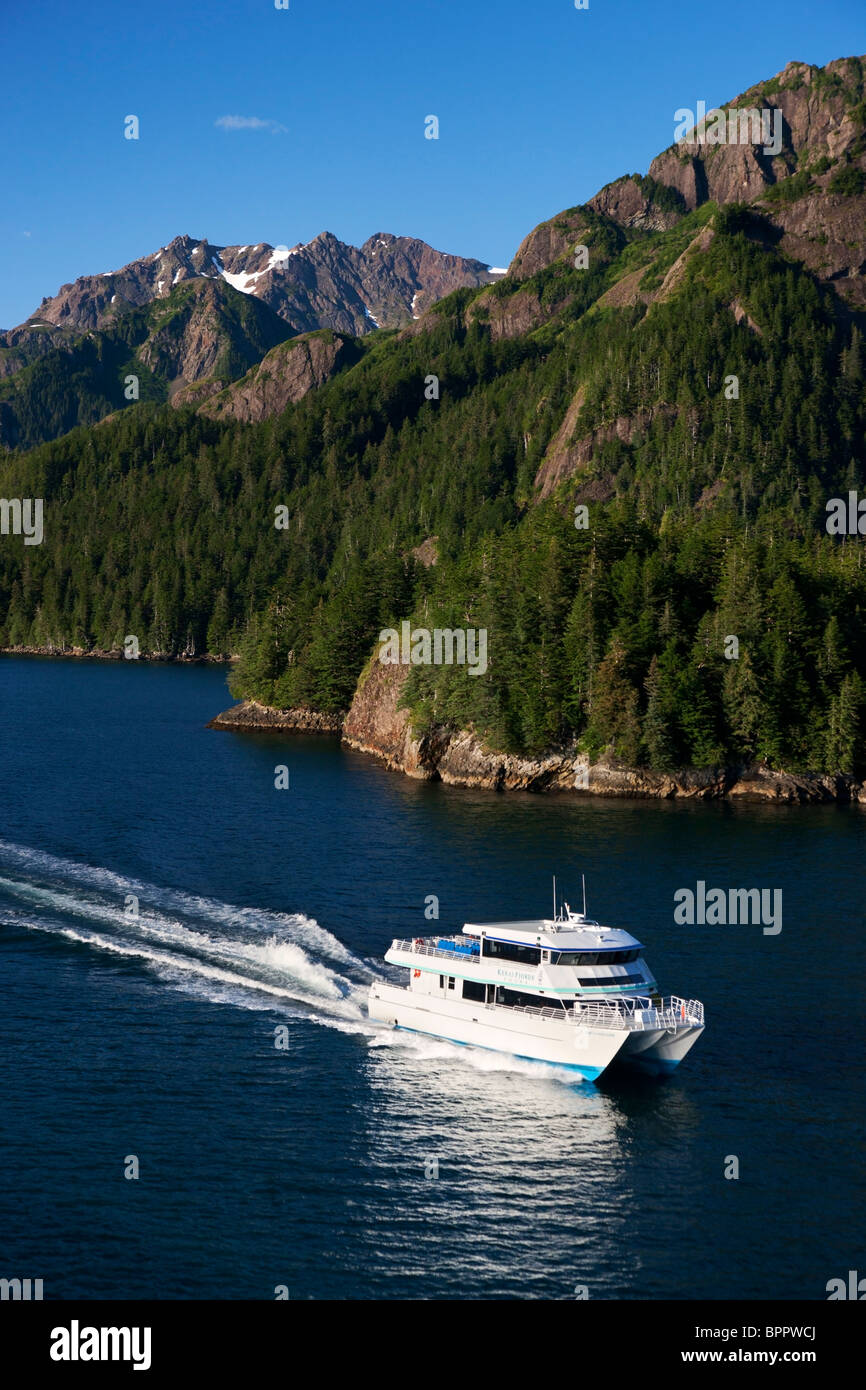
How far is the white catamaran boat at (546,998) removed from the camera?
4653 cm

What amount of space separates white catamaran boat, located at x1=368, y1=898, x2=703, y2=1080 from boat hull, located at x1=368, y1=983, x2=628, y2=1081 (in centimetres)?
4

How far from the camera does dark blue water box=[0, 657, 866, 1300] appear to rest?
34938 mm

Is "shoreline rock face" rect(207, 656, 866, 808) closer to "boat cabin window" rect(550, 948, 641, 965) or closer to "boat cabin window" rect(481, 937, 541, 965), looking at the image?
"boat cabin window" rect(481, 937, 541, 965)

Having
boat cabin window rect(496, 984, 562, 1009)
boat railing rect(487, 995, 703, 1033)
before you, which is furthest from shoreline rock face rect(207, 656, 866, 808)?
boat railing rect(487, 995, 703, 1033)

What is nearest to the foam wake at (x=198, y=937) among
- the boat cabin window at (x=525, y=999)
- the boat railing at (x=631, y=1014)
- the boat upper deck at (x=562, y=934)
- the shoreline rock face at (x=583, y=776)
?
the boat cabin window at (x=525, y=999)

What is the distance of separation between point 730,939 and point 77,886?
121ft

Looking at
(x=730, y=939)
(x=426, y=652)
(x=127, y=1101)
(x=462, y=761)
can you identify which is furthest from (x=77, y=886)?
(x=426, y=652)

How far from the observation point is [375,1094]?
45406mm

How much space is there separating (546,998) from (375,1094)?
26.0ft

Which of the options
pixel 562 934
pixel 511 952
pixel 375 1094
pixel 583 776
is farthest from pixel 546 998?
pixel 583 776

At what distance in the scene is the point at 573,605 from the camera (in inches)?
4550

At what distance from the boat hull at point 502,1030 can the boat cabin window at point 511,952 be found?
213 centimetres

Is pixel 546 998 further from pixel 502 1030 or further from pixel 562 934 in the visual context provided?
pixel 562 934

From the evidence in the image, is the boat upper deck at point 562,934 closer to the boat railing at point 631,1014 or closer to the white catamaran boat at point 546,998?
the white catamaran boat at point 546,998
